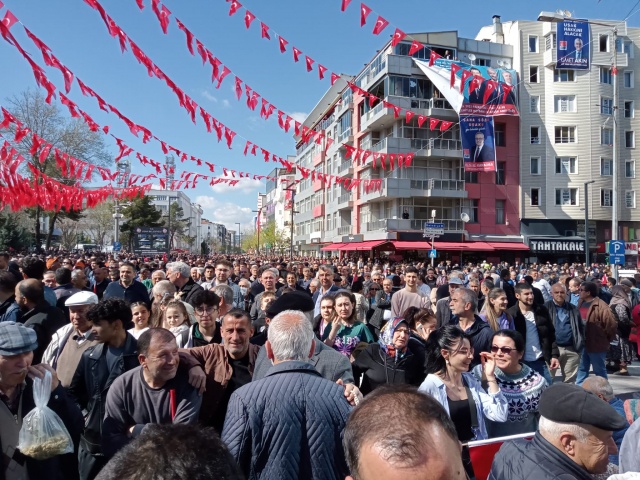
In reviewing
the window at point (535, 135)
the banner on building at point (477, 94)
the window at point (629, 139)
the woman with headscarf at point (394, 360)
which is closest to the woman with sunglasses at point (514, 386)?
the woman with headscarf at point (394, 360)

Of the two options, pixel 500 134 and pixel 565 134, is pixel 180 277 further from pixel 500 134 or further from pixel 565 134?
pixel 565 134

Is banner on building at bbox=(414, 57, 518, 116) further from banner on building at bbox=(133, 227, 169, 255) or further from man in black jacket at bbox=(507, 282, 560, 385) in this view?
man in black jacket at bbox=(507, 282, 560, 385)

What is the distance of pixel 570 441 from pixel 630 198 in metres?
46.0

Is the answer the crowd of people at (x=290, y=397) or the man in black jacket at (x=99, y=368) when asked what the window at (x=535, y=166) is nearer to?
the crowd of people at (x=290, y=397)

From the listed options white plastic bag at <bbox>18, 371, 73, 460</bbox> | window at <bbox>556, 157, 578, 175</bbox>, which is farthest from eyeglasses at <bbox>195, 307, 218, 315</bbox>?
window at <bbox>556, 157, 578, 175</bbox>

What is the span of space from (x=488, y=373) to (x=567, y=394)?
1669mm

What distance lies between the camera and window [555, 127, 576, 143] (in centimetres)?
3991

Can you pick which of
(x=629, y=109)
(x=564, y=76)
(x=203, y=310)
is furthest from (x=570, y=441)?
(x=629, y=109)

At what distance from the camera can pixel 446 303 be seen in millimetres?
7531

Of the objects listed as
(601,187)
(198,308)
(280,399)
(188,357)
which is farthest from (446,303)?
(601,187)

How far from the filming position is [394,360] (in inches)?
184

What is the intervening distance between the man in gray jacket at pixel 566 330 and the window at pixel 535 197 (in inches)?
1387

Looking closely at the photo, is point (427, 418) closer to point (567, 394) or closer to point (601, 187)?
point (567, 394)

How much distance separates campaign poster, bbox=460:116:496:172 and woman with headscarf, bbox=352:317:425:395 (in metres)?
34.3
